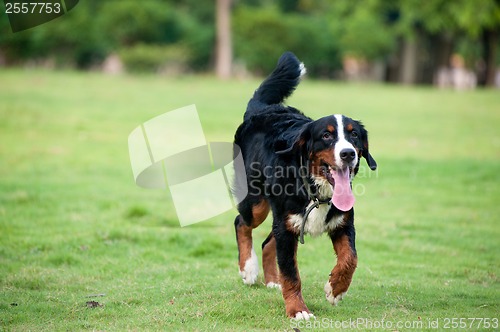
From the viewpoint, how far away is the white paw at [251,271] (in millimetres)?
6914

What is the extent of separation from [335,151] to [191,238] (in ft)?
13.7

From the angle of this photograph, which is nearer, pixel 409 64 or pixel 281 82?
pixel 281 82

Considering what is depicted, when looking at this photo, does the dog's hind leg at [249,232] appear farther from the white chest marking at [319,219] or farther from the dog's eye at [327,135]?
the dog's eye at [327,135]

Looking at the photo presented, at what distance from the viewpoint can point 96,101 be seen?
23.6 meters

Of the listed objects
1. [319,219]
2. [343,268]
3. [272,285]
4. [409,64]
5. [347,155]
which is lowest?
[409,64]

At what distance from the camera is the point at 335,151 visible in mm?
5570

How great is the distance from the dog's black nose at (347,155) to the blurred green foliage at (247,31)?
1223 inches

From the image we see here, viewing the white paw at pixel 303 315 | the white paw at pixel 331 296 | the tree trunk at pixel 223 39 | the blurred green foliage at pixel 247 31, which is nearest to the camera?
the white paw at pixel 303 315

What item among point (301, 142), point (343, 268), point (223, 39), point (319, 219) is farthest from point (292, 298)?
point (223, 39)

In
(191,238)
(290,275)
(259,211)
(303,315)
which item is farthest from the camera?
(191,238)

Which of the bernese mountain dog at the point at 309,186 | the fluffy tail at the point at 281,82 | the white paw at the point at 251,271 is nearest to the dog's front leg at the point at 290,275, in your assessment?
the bernese mountain dog at the point at 309,186

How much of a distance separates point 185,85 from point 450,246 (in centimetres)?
2208

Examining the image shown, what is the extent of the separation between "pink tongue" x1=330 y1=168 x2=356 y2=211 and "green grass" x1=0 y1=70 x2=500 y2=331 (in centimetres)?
89

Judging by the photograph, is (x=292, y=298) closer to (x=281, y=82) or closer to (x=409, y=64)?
(x=281, y=82)
